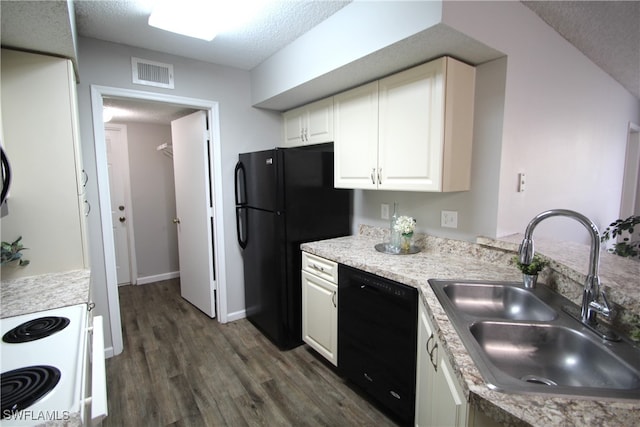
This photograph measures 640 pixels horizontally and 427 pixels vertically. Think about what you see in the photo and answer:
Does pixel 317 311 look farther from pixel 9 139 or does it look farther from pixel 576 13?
pixel 576 13

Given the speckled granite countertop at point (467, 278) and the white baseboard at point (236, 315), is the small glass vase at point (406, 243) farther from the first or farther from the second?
the white baseboard at point (236, 315)

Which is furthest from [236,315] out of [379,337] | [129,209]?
[129,209]

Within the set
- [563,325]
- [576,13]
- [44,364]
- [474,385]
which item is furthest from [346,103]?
[44,364]

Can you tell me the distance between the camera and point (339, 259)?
2041 millimetres

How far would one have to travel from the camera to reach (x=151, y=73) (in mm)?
2492

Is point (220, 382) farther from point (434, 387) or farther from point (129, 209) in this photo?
point (129, 209)

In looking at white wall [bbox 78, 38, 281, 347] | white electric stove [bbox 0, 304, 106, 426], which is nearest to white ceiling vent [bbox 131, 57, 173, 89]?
white wall [bbox 78, 38, 281, 347]

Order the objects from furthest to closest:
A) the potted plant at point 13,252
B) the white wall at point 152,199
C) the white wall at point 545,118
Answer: the white wall at point 152,199 < the white wall at point 545,118 < the potted plant at point 13,252

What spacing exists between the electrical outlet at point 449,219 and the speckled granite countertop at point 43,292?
2086 millimetres

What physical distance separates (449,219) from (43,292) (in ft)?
7.65

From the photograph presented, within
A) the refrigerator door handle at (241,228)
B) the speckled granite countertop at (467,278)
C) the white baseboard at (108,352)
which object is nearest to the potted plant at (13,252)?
the white baseboard at (108,352)

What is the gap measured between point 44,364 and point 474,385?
4.15 ft

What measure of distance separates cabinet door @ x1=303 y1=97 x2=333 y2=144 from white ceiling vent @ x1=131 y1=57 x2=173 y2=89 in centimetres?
120

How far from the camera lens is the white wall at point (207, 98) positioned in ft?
7.45
